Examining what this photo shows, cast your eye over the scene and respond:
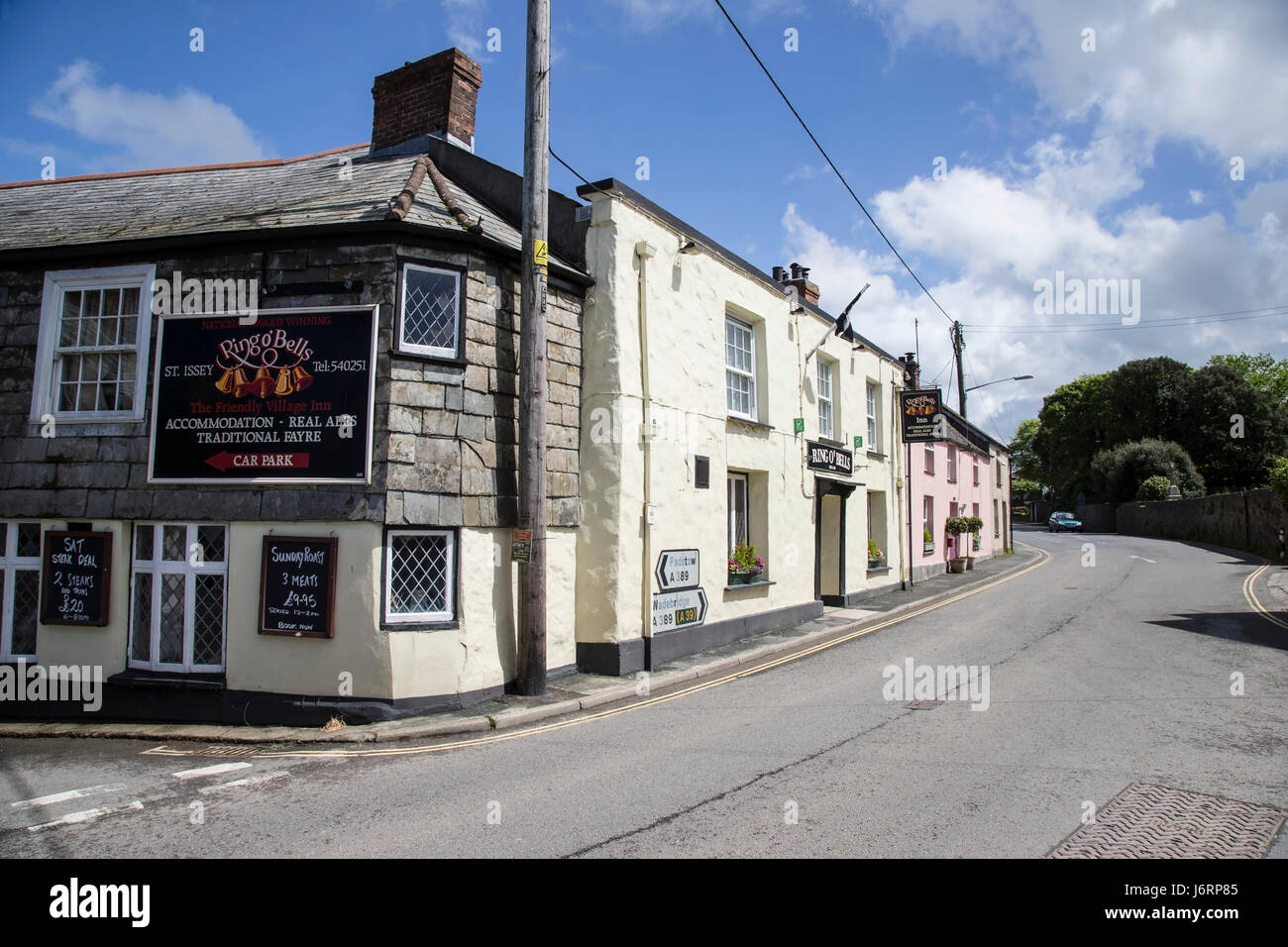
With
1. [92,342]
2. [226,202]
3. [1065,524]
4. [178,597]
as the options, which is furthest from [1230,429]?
[92,342]

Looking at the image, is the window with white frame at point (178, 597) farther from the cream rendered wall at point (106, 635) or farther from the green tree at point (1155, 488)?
the green tree at point (1155, 488)

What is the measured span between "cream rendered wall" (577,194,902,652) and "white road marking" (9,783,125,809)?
18.7ft

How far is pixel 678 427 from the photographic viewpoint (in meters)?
12.4

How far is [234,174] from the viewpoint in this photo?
43.9ft

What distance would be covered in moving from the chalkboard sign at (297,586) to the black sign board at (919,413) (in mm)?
16802

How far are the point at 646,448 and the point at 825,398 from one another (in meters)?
8.01

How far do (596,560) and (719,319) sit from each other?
5.14 metres

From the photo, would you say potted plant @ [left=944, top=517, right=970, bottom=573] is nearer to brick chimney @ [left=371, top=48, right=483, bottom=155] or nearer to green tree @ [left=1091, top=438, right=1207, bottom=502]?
brick chimney @ [left=371, top=48, right=483, bottom=155]

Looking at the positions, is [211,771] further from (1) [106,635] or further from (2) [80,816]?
(1) [106,635]

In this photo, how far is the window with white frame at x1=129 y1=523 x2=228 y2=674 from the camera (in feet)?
30.5

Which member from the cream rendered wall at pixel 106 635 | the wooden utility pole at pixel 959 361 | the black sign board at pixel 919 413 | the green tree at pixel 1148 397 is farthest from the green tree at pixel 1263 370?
the cream rendered wall at pixel 106 635

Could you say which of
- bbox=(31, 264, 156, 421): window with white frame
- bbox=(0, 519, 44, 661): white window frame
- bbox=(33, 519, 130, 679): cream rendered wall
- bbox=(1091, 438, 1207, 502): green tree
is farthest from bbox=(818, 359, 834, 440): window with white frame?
bbox=(1091, 438, 1207, 502): green tree
